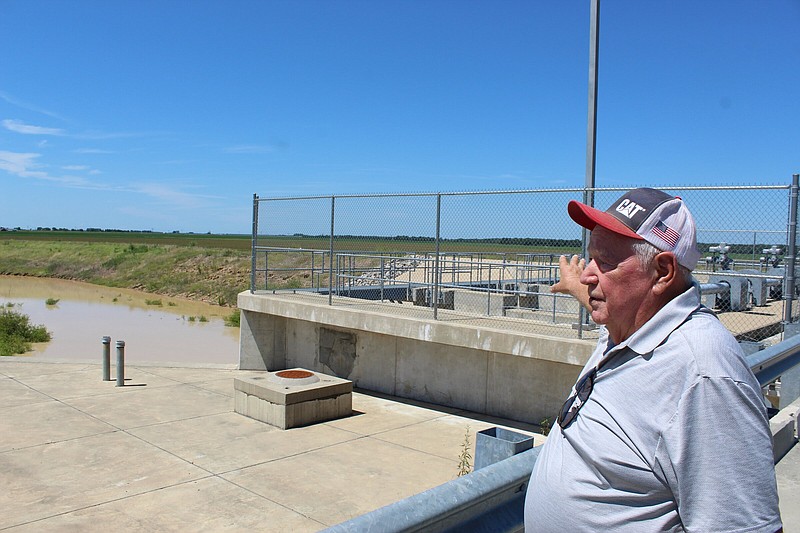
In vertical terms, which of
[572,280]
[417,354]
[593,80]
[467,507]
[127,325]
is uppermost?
[593,80]

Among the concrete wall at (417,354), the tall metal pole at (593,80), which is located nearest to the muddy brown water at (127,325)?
the concrete wall at (417,354)

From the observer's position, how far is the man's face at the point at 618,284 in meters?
1.69

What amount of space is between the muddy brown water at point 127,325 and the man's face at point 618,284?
1346cm

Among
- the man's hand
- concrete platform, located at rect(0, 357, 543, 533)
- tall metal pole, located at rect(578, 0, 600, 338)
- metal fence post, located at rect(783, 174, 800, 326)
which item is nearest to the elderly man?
the man's hand

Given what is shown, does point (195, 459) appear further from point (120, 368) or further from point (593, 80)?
point (593, 80)

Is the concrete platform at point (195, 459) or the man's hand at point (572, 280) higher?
the man's hand at point (572, 280)

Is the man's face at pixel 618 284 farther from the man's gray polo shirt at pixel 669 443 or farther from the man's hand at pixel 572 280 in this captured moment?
the man's hand at pixel 572 280

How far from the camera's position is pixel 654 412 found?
1442 millimetres

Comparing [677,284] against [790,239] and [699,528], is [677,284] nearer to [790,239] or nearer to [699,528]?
[699,528]

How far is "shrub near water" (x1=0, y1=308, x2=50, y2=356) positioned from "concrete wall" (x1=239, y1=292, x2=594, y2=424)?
35.2 ft

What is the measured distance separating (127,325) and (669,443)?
3016 centimetres

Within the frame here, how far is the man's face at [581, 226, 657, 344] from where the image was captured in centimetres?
169

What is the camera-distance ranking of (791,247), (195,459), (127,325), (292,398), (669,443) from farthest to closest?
(127,325) < (292,398) < (195,459) < (791,247) < (669,443)

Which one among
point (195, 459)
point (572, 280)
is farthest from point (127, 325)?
point (572, 280)
